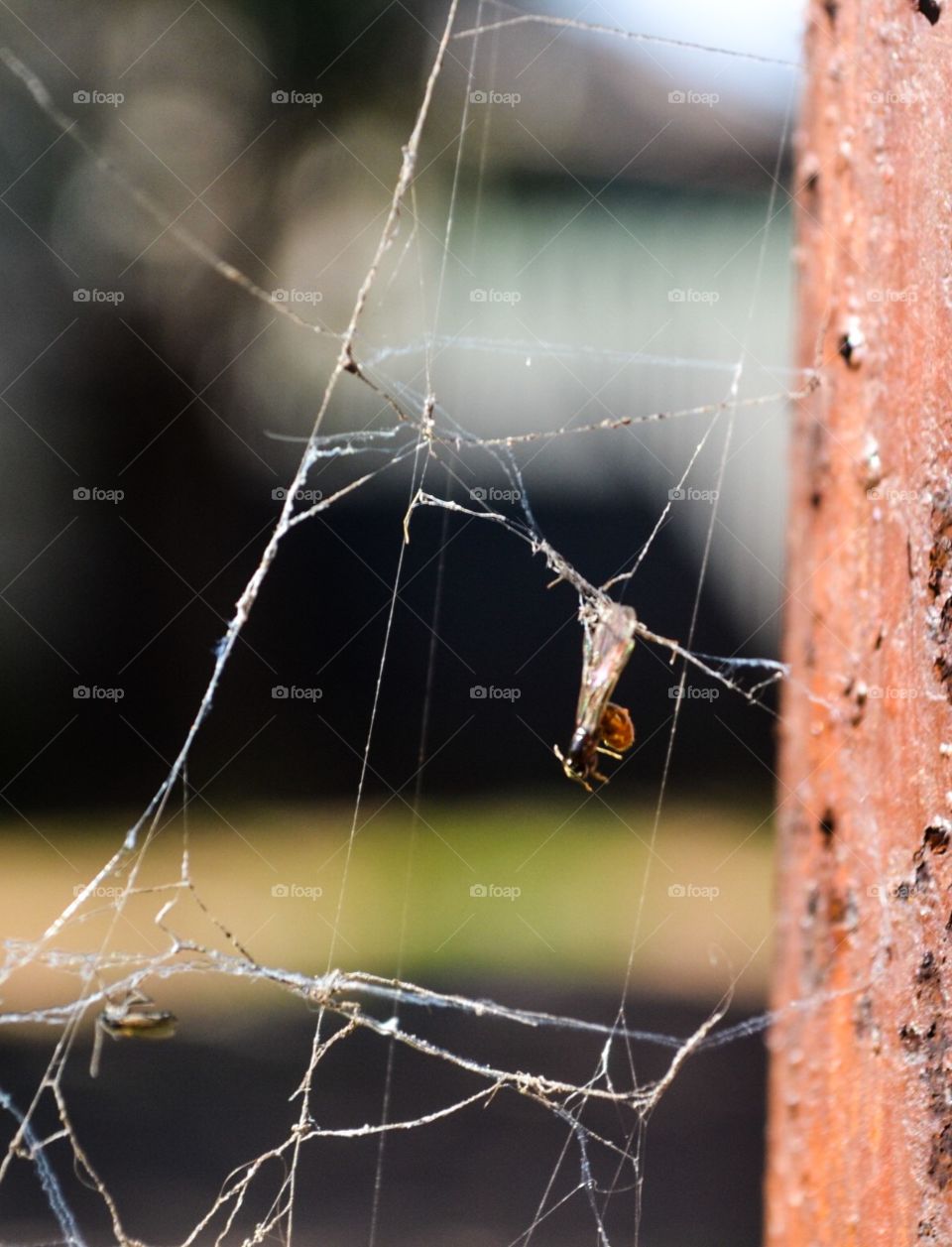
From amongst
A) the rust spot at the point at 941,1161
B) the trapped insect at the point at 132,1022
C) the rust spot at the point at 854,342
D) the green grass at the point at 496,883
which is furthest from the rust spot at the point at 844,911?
the green grass at the point at 496,883

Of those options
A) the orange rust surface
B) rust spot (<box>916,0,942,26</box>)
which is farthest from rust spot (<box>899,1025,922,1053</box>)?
rust spot (<box>916,0,942,26</box>)

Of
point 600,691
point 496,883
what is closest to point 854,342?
point 600,691

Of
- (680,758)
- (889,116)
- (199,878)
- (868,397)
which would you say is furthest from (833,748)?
(680,758)

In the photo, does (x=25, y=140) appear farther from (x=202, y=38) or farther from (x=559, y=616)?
(x=559, y=616)

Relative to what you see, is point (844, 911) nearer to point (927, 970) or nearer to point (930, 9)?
point (927, 970)

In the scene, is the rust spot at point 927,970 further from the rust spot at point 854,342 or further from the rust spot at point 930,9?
the rust spot at point 930,9

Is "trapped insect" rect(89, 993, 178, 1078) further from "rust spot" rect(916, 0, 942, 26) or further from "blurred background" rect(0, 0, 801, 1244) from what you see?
"rust spot" rect(916, 0, 942, 26)
